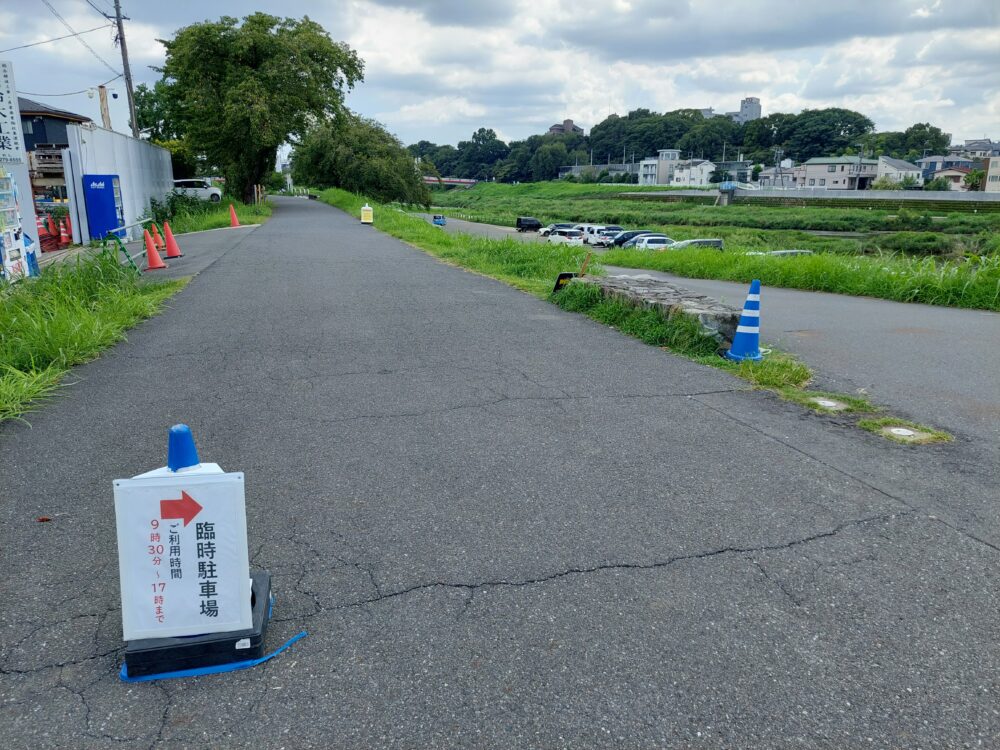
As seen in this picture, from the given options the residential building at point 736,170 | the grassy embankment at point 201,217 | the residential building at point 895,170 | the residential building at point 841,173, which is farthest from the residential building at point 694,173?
the grassy embankment at point 201,217

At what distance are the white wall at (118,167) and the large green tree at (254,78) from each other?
18.3 feet

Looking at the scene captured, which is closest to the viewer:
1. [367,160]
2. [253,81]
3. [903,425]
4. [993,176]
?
[903,425]

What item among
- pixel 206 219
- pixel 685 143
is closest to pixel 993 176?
pixel 685 143

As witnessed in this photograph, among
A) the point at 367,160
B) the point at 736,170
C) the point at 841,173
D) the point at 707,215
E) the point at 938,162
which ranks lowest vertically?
the point at 707,215

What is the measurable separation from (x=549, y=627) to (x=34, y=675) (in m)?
1.97

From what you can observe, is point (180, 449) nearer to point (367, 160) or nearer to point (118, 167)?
point (118, 167)

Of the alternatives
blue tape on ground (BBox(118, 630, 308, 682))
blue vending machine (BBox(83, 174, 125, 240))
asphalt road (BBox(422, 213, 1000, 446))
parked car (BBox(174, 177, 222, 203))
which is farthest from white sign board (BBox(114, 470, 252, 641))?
parked car (BBox(174, 177, 222, 203))

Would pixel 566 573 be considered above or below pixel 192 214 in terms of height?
below

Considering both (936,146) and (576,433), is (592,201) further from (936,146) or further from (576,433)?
(576,433)

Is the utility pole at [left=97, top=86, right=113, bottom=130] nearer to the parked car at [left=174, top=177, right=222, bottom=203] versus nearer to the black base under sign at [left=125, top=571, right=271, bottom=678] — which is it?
the parked car at [left=174, top=177, right=222, bottom=203]

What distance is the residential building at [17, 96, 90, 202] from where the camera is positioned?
3519 cm

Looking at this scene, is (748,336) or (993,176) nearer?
(748,336)

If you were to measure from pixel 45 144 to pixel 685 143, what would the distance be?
127 meters

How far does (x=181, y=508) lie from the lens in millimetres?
2574
